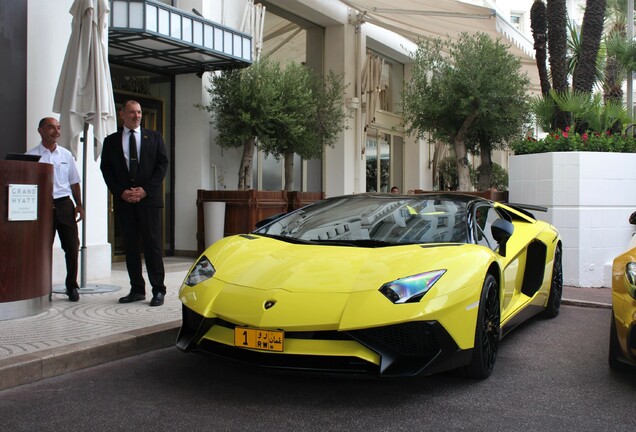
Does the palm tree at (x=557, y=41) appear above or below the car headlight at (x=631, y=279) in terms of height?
above

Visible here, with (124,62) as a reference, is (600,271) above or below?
below

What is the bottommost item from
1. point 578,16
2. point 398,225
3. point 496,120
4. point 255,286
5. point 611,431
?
point 611,431

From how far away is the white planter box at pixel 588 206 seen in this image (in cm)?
922

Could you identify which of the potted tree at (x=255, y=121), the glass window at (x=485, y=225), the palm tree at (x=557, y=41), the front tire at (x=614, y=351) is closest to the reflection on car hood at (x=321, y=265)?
the glass window at (x=485, y=225)

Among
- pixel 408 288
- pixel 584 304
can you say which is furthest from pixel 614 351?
pixel 584 304

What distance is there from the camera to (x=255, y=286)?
398 cm

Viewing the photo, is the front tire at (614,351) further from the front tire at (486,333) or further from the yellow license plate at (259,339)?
the yellow license plate at (259,339)

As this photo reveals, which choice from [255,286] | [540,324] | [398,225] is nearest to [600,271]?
[540,324]

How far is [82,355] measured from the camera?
4.56 meters

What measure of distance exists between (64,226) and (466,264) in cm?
428

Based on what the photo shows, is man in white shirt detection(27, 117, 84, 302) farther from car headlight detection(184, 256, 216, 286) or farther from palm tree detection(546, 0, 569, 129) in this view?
palm tree detection(546, 0, 569, 129)

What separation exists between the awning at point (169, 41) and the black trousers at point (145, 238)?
355 centimetres

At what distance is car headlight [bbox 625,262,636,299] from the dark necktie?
447 cm

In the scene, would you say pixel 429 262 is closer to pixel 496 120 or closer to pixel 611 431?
pixel 611 431
